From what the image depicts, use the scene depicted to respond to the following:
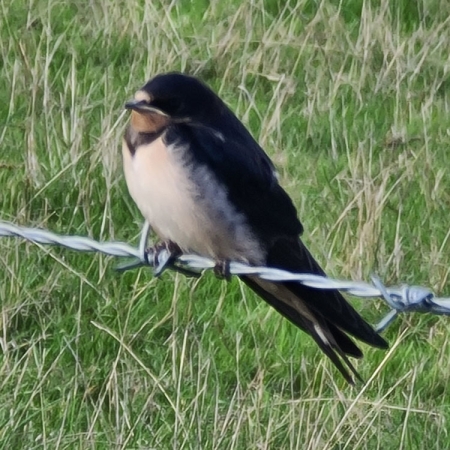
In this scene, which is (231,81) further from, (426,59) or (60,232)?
(60,232)

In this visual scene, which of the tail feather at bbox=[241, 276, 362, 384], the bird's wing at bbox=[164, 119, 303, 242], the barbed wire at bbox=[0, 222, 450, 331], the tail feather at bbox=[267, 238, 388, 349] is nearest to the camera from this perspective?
the barbed wire at bbox=[0, 222, 450, 331]

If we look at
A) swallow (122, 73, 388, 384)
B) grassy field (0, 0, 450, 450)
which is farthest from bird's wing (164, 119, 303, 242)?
grassy field (0, 0, 450, 450)

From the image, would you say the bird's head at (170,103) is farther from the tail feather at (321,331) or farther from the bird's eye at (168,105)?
the tail feather at (321,331)

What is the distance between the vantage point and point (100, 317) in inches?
149

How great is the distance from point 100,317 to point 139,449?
0.68m

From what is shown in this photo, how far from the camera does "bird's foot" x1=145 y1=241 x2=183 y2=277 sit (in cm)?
340

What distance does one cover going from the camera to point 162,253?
348 centimetres

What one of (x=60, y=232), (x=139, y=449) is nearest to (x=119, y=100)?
(x=60, y=232)

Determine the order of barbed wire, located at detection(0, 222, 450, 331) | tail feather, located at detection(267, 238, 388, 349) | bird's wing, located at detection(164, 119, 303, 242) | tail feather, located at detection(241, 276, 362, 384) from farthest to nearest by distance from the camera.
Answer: bird's wing, located at detection(164, 119, 303, 242), tail feather, located at detection(241, 276, 362, 384), tail feather, located at detection(267, 238, 388, 349), barbed wire, located at detection(0, 222, 450, 331)

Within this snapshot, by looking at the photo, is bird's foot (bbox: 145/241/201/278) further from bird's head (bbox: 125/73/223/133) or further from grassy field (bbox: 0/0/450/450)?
bird's head (bbox: 125/73/223/133)

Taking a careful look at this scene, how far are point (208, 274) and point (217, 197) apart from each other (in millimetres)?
746

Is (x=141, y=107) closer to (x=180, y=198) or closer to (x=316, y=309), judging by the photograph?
(x=180, y=198)

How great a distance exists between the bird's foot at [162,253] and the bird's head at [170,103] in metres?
0.32

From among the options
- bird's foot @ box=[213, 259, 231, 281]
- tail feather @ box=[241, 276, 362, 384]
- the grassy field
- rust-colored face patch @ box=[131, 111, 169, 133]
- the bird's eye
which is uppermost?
the bird's eye
